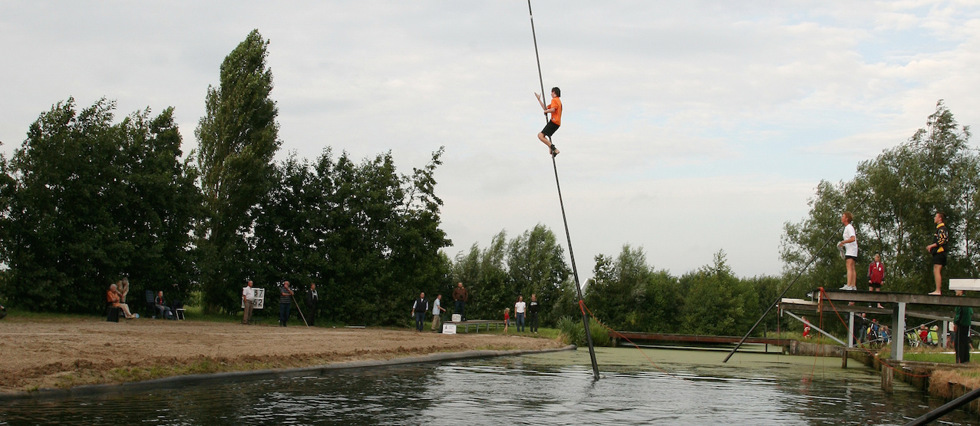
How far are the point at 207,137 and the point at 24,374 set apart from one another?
2894 centimetres

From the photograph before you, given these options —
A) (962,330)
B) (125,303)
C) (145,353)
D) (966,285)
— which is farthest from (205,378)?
(125,303)

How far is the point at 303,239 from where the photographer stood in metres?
40.8

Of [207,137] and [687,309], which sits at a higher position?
[207,137]

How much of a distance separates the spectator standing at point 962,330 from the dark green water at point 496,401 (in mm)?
1361

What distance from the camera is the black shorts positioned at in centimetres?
1491

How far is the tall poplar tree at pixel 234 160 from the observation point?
127 feet

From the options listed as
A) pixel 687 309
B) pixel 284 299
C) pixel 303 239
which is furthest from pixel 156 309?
pixel 687 309

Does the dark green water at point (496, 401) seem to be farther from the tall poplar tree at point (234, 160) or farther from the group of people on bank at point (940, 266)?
the tall poplar tree at point (234, 160)

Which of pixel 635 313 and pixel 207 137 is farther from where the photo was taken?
pixel 635 313

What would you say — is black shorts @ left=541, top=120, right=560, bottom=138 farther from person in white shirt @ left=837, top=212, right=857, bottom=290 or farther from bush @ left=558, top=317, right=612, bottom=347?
bush @ left=558, top=317, right=612, bottom=347

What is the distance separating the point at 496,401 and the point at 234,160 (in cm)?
2876

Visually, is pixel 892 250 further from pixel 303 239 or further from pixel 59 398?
pixel 59 398

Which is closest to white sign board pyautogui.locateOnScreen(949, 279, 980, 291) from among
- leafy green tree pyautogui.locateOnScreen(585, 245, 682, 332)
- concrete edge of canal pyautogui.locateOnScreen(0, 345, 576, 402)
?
concrete edge of canal pyautogui.locateOnScreen(0, 345, 576, 402)

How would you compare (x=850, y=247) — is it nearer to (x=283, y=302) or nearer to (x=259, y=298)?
(x=283, y=302)
